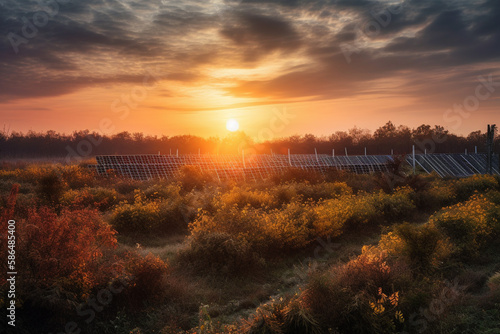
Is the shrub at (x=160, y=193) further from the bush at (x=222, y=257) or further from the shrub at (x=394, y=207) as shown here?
the shrub at (x=394, y=207)

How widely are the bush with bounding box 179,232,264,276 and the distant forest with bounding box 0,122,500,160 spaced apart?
3729 centimetres

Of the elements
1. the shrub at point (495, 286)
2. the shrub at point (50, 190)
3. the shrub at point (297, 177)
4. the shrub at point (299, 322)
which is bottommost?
the shrub at point (495, 286)

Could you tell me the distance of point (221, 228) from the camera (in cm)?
1185

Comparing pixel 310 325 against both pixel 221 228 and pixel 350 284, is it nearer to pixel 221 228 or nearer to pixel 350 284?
pixel 350 284

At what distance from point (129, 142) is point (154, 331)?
1886 inches

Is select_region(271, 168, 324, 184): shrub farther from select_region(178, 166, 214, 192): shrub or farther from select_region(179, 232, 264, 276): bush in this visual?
select_region(179, 232, 264, 276): bush

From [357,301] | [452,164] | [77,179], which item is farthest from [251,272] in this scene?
[452,164]

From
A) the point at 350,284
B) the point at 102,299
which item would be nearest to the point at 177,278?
the point at 102,299

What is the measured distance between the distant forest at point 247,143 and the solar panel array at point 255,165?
10.8 m

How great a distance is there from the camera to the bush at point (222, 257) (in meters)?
10.4

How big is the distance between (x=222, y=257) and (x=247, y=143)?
47.8 m

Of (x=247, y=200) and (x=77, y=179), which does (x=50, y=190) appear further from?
(x=77, y=179)

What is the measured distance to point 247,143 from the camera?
58062 millimetres

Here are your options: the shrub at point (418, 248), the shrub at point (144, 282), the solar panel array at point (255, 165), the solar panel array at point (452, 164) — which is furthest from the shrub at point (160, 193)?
the solar panel array at point (452, 164)
